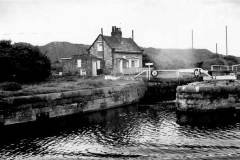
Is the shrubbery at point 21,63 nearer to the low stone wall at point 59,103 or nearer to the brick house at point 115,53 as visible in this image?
the low stone wall at point 59,103

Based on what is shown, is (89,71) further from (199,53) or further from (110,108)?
(199,53)

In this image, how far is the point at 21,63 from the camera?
96.2 feet

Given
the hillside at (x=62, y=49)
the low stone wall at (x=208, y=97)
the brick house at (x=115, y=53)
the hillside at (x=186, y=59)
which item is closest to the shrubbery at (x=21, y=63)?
the brick house at (x=115, y=53)

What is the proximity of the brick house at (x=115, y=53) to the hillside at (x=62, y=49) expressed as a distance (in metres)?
33.5

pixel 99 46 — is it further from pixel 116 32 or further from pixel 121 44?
pixel 116 32

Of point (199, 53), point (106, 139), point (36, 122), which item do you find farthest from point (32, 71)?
point (199, 53)

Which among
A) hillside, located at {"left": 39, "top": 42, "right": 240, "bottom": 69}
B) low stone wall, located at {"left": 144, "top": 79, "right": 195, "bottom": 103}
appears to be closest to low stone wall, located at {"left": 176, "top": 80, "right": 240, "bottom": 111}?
low stone wall, located at {"left": 144, "top": 79, "right": 195, "bottom": 103}

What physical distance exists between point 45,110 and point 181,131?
962cm

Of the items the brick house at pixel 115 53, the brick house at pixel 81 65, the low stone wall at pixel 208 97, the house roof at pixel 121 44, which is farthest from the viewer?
the house roof at pixel 121 44

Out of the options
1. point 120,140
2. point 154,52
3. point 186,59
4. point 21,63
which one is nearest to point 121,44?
point 21,63

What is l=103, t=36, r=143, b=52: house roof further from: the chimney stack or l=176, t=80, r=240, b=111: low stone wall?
l=176, t=80, r=240, b=111: low stone wall

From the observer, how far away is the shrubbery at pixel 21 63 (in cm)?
2817

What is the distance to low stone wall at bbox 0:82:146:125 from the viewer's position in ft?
63.6

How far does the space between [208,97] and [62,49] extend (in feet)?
217
